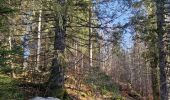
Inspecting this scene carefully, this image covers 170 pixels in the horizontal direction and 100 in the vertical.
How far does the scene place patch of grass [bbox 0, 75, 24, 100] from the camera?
1409cm

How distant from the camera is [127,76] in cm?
5238

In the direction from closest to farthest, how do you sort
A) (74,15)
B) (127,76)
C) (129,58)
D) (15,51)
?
1. (15,51)
2. (74,15)
3. (127,76)
4. (129,58)

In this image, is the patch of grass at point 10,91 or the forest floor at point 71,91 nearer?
the patch of grass at point 10,91

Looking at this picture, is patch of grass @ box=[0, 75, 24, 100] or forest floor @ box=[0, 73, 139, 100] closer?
patch of grass @ box=[0, 75, 24, 100]

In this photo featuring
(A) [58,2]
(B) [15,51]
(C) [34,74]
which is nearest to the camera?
(B) [15,51]

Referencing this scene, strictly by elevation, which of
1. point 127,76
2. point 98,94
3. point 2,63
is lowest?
point 127,76

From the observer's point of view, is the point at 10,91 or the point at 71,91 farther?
the point at 71,91

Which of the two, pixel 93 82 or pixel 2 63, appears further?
pixel 93 82

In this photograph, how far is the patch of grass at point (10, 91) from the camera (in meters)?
14.1

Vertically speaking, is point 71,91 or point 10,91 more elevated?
point 10,91

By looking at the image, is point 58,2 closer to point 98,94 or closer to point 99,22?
point 99,22

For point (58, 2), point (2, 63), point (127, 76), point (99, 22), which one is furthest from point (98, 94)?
point (127, 76)

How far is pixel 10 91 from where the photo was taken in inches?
578

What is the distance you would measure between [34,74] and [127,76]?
3791cm
